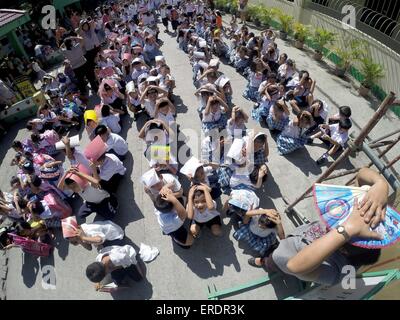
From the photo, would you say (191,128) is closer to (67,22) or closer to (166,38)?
(166,38)

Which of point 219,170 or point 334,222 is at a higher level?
point 334,222

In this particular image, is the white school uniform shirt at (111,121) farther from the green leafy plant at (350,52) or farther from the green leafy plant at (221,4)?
the green leafy plant at (221,4)

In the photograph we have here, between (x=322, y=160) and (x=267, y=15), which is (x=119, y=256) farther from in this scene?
(x=267, y=15)

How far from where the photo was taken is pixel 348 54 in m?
9.48

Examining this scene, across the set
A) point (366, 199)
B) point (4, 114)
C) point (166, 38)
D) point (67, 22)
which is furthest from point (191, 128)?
point (67, 22)

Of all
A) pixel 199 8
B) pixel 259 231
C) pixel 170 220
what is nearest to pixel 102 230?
pixel 170 220

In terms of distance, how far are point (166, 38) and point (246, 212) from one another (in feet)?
44.4

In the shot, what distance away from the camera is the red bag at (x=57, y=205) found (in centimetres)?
548

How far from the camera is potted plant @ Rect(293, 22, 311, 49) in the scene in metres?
11.5

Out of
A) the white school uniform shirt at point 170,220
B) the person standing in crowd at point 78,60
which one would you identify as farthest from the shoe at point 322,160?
the person standing in crowd at point 78,60

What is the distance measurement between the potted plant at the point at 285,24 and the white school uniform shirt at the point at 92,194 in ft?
38.6

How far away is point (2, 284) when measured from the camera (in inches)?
200

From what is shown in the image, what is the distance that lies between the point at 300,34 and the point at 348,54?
9.73 feet

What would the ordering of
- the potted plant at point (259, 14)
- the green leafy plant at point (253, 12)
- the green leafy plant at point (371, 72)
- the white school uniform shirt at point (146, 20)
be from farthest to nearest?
the white school uniform shirt at point (146, 20), the green leafy plant at point (253, 12), the potted plant at point (259, 14), the green leafy plant at point (371, 72)
